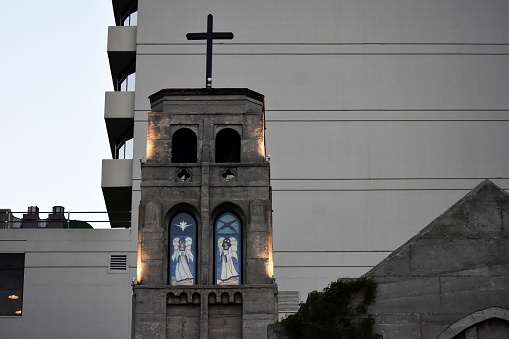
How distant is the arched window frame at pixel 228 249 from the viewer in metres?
34.9

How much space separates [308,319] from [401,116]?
26.8 metres

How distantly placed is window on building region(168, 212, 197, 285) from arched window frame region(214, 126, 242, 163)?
2.78m

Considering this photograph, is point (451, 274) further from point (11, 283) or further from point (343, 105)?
point (11, 283)

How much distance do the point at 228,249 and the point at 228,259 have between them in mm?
330

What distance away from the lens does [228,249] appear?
35188mm

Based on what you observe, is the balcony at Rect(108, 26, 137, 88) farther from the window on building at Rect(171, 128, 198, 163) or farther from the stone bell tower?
the window on building at Rect(171, 128, 198, 163)

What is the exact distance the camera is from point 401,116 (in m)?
54.7

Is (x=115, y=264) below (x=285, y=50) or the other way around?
below

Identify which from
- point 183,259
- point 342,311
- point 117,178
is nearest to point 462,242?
point 342,311

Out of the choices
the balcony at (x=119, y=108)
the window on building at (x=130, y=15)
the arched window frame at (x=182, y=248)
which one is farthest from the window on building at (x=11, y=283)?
the arched window frame at (x=182, y=248)

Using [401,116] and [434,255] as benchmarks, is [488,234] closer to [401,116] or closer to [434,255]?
[434,255]

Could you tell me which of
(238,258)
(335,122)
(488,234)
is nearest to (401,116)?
(335,122)

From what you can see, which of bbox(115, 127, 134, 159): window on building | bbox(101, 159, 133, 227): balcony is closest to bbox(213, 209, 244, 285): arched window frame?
bbox(101, 159, 133, 227): balcony

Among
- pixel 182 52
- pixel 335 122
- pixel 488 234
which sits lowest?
pixel 488 234
